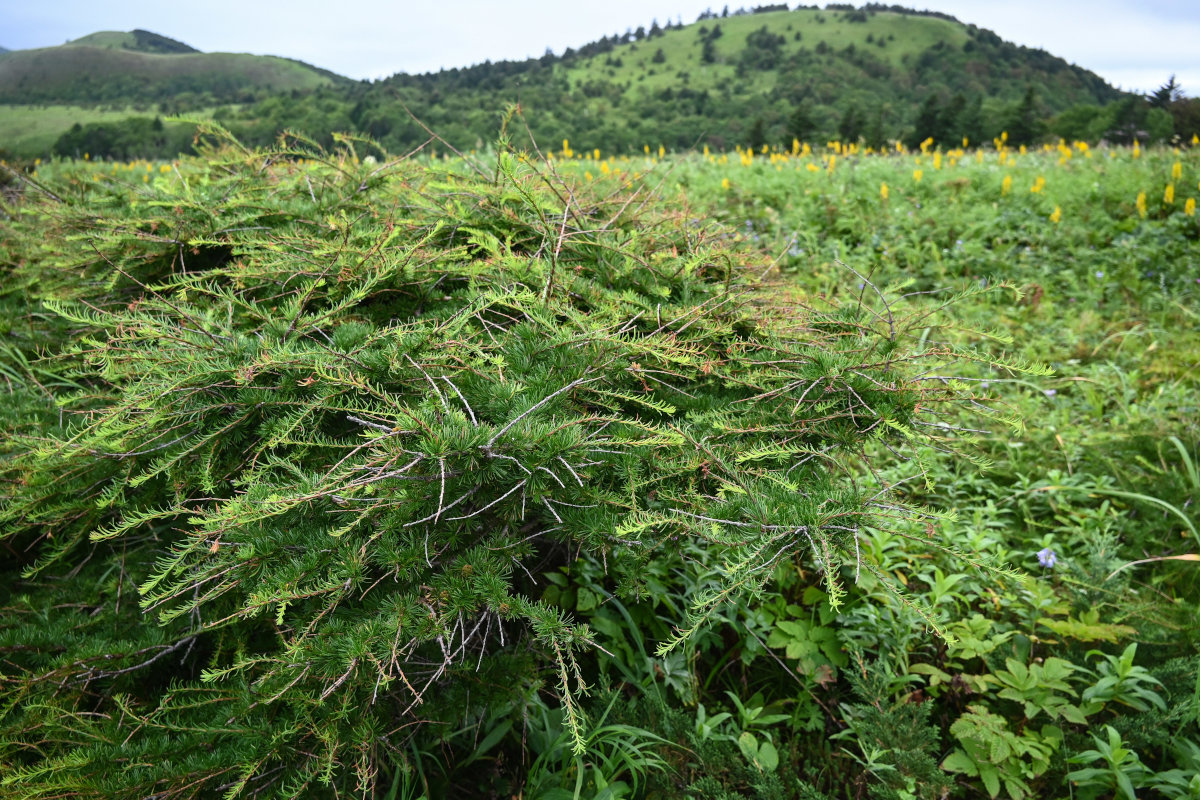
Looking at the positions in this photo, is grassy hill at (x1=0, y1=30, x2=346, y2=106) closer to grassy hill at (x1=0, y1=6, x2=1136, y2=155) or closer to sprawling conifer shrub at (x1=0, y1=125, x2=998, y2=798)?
grassy hill at (x1=0, y1=6, x2=1136, y2=155)

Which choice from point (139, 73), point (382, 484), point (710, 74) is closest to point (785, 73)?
point (710, 74)

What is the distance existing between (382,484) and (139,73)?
100901 millimetres

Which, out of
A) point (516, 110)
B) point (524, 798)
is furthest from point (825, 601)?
point (516, 110)

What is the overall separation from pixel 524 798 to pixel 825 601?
1168 mm

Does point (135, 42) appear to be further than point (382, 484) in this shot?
A: Yes

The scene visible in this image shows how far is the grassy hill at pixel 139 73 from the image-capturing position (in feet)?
195

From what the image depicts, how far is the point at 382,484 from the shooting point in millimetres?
1192

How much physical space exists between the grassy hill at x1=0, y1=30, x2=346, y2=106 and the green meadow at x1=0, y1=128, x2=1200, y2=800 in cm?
6293

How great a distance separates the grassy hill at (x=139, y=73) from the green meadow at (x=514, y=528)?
62.9m

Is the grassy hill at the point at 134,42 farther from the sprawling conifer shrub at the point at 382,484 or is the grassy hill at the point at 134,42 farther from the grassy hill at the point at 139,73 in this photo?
the sprawling conifer shrub at the point at 382,484

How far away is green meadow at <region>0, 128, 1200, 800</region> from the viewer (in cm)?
123

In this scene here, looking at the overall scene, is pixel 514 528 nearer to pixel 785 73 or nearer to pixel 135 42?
pixel 785 73


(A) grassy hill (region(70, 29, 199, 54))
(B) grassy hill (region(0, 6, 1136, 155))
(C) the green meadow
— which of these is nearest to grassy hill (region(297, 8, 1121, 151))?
(B) grassy hill (region(0, 6, 1136, 155))

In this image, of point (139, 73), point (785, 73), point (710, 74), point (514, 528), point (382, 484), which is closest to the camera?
point (382, 484)
